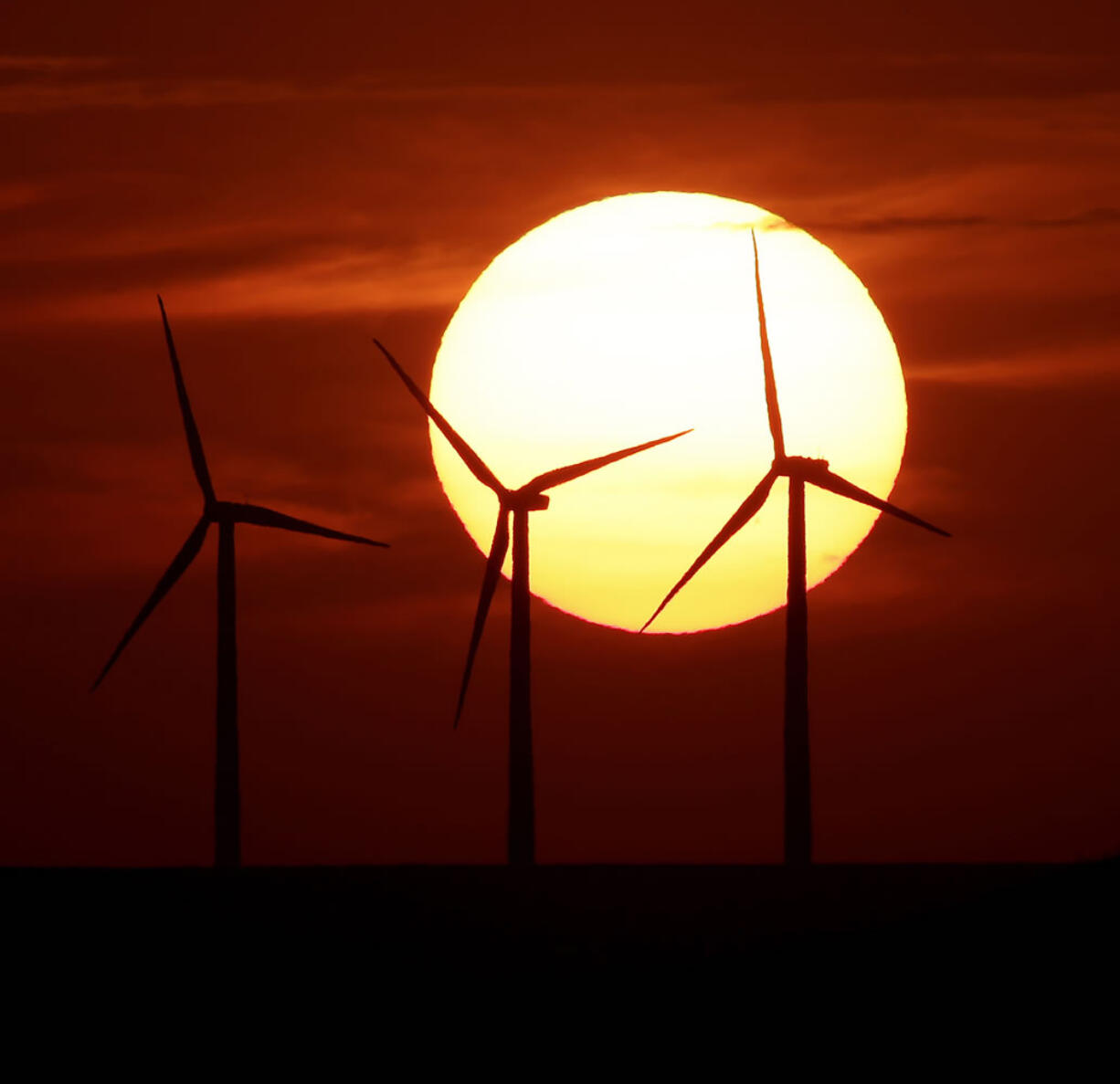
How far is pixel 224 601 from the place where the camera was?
7981 centimetres

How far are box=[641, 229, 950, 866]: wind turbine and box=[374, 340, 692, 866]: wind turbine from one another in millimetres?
3634

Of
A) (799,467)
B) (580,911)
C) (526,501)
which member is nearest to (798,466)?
(799,467)

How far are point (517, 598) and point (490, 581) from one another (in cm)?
96

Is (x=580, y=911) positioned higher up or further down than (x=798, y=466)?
further down

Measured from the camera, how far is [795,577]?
78.9 meters

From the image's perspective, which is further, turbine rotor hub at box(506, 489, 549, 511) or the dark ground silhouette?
turbine rotor hub at box(506, 489, 549, 511)

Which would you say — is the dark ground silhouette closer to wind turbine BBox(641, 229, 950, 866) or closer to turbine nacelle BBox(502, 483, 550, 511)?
wind turbine BBox(641, 229, 950, 866)

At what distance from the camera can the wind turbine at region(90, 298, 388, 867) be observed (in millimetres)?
78438

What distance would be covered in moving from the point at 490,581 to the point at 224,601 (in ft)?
24.4

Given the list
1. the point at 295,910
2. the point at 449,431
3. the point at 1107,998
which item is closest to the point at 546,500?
the point at 449,431

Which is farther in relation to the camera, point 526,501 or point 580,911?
point 526,501

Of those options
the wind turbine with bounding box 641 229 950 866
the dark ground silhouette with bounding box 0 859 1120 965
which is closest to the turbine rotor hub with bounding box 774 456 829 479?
the wind turbine with bounding box 641 229 950 866

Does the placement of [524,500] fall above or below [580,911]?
above

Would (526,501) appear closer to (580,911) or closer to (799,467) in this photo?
(799,467)
